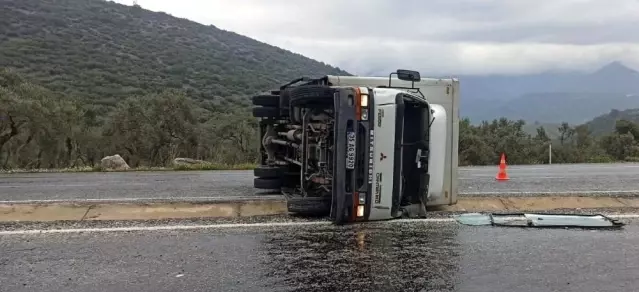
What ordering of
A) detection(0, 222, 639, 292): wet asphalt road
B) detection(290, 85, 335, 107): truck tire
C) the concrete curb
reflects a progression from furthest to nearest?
the concrete curb
detection(290, 85, 335, 107): truck tire
detection(0, 222, 639, 292): wet asphalt road

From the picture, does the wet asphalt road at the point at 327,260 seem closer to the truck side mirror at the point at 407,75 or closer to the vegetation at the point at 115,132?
the truck side mirror at the point at 407,75

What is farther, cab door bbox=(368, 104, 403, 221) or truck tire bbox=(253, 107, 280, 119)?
truck tire bbox=(253, 107, 280, 119)

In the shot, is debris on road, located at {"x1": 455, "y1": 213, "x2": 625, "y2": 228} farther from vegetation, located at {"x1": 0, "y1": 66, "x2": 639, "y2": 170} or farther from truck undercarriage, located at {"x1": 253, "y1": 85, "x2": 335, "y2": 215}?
vegetation, located at {"x1": 0, "y1": 66, "x2": 639, "y2": 170}

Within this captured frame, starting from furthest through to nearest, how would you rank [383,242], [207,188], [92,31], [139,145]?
[92,31]
[139,145]
[207,188]
[383,242]

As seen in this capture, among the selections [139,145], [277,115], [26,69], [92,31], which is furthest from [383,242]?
[92,31]

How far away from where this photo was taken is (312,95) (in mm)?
6844

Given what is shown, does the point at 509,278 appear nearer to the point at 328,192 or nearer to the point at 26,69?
the point at 328,192

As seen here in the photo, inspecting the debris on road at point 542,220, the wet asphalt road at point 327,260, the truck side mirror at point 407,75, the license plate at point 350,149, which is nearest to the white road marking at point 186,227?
the wet asphalt road at point 327,260

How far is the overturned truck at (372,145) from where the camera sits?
6379mm

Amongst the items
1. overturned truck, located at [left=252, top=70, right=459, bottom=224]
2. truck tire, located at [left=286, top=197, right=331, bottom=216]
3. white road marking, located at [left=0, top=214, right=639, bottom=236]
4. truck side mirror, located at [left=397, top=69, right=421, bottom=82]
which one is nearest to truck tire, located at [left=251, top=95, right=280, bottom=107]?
overturned truck, located at [left=252, top=70, right=459, bottom=224]

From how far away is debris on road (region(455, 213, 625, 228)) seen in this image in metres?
6.71

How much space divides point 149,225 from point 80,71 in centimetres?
4011

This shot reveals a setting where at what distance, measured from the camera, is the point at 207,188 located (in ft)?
33.7

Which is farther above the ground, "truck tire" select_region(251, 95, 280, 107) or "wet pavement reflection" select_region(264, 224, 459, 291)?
"truck tire" select_region(251, 95, 280, 107)
